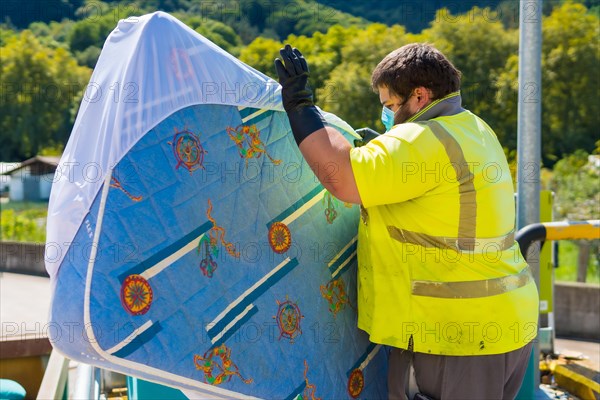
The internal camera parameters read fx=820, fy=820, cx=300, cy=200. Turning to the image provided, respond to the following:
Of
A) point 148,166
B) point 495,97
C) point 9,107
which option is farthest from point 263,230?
point 9,107

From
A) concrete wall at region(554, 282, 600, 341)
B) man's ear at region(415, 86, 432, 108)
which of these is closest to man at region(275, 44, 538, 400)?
man's ear at region(415, 86, 432, 108)

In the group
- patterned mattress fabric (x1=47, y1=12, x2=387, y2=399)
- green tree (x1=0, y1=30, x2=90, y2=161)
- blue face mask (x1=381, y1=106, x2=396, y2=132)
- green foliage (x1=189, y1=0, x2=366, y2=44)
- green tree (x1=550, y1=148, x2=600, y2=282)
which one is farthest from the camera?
green foliage (x1=189, y1=0, x2=366, y2=44)

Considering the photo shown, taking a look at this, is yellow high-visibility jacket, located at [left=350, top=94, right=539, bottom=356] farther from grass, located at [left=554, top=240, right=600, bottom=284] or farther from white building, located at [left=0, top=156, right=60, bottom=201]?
white building, located at [left=0, top=156, right=60, bottom=201]

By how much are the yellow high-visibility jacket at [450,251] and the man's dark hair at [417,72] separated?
0.06 metres

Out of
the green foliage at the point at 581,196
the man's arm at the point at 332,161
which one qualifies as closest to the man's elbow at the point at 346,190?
the man's arm at the point at 332,161

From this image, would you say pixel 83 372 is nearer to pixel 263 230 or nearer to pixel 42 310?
pixel 263 230

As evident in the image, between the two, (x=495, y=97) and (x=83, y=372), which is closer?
(x=83, y=372)

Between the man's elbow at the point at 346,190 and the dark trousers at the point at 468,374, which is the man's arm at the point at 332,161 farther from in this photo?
the dark trousers at the point at 468,374

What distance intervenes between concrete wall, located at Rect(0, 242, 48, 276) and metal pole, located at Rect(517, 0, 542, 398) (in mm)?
10083

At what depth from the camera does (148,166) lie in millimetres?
2398

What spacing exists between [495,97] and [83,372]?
2310cm

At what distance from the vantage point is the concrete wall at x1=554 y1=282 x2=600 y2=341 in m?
7.88

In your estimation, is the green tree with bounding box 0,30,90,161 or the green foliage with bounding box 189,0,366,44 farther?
the green foliage with bounding box 189,0,366,44

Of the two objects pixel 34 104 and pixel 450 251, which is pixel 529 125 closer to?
pixel 450 251
